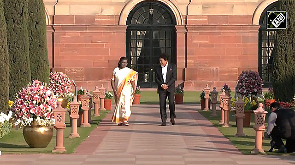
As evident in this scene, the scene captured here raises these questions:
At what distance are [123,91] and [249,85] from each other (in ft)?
18.9

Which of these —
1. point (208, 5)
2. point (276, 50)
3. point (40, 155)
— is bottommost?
point (40, 155)

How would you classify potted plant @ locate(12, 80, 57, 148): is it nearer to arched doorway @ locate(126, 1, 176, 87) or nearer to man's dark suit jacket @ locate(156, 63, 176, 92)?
man's dark suit jacket @ locate(156, 63, 176, 92)

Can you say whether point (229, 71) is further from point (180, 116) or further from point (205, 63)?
point (180, 116)

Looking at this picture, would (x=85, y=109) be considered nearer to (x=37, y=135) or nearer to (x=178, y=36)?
(x=37, y=135)

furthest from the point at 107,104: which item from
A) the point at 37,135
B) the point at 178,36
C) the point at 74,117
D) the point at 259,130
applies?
the point at 259,130

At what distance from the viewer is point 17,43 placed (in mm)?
23609

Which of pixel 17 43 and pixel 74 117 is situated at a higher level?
pixel 17 43

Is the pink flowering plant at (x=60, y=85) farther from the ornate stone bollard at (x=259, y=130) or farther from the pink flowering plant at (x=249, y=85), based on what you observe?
the ornate stone bollard at (x=259, y=130)

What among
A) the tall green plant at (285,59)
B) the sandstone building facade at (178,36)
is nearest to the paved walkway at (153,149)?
the tall green plant at (285,59)

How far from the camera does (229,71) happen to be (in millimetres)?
41688

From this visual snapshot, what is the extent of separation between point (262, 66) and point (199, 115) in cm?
1673

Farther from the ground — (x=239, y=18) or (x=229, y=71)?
(x=239, y=18)

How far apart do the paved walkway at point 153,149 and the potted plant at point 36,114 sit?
0.81m

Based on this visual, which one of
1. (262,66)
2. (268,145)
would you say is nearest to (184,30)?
(262,66)
